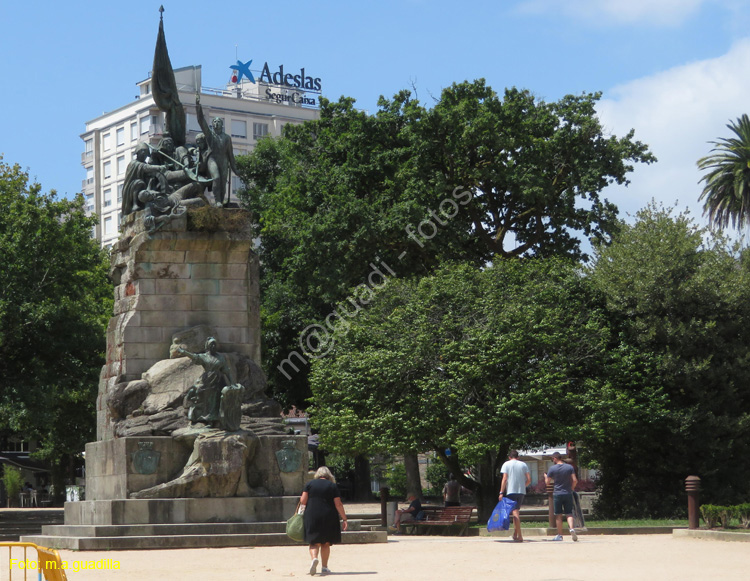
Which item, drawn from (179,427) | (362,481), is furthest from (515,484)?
(362,481)

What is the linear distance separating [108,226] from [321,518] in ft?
271

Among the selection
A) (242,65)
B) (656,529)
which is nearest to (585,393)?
(656,529)

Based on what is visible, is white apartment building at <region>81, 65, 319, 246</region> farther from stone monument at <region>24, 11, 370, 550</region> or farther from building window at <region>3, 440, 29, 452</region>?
stone monument at <region>24, 11, 370, 550</region>

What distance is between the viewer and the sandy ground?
1377 centimetres

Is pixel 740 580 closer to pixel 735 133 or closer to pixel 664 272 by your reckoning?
pixel 664 272

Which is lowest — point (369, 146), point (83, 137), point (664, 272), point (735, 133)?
point (664, 272)

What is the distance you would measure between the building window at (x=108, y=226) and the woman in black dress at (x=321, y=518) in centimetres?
8116

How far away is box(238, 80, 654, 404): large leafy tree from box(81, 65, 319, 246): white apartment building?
50.5 m

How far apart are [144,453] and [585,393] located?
557 inches

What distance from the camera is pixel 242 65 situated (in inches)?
3743

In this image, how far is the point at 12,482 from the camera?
6112cm

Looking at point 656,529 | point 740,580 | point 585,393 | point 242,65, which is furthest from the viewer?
point 242,65

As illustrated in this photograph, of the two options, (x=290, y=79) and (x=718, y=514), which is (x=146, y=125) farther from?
(x=718, y=514)

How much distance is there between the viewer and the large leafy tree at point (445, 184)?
36.6 metres
